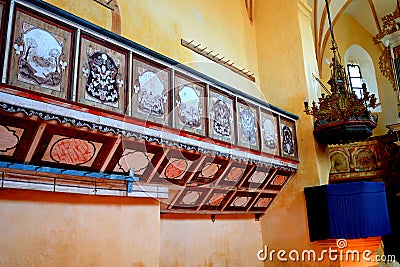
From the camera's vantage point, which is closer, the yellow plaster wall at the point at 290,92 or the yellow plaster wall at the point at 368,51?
the yellow plaster wall at the point at 290,92

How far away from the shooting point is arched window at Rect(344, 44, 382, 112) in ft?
49.6

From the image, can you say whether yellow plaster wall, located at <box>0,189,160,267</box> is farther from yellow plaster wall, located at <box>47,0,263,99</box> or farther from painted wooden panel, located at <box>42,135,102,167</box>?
yellow plaster wall, located at <box>47,0,263,99</box>

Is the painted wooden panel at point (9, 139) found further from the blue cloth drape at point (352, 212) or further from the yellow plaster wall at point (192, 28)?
the blue cloth drape at point (352, 212)

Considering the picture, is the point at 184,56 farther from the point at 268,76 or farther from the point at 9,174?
the point at 9,174

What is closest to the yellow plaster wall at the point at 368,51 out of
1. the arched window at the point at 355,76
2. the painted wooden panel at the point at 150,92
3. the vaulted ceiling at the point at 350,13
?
the vaulted ceiling at the point at 350,13

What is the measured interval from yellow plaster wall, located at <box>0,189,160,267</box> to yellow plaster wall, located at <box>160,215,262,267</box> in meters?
1.15

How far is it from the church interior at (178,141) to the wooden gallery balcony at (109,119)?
0.02m

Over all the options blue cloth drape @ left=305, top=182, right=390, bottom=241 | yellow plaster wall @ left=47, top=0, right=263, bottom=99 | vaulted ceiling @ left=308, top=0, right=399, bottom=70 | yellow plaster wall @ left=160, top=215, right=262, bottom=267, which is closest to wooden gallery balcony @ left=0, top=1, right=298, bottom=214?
yellow plaster wall @ left=160, top=215, right=262, bottom=267

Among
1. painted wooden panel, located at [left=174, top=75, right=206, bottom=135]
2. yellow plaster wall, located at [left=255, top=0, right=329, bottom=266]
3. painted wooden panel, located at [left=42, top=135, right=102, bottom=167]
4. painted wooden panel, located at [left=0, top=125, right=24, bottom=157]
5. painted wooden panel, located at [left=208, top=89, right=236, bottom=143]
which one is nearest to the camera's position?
painted wooden panel, located at [left=0, top=125, right=24, bottom=157]

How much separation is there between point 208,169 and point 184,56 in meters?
3.05

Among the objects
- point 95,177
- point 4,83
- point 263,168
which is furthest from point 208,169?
point 4,83

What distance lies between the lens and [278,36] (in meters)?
10.5

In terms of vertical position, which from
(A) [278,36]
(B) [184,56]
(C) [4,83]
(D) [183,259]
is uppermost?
(A) [278,36]

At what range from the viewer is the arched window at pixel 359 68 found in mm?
15133
